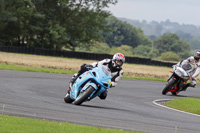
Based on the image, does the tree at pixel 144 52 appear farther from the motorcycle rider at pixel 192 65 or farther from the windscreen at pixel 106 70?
the windscreen at pixel 106 70

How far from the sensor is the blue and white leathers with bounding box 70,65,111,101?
12023mm

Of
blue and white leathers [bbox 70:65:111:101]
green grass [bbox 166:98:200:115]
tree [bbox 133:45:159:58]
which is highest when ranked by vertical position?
blue and white leathers [bbox 70:65:111:101]

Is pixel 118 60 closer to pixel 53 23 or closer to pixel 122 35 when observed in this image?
pixel 53 23

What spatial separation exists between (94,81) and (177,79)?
7552 millimetres

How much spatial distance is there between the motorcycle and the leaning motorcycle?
6958 millimetres

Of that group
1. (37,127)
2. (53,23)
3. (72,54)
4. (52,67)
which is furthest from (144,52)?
(37,127)

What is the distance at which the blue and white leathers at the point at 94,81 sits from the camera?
12023mm

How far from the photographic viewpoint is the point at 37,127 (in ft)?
25.9

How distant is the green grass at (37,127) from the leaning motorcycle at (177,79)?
1066cm

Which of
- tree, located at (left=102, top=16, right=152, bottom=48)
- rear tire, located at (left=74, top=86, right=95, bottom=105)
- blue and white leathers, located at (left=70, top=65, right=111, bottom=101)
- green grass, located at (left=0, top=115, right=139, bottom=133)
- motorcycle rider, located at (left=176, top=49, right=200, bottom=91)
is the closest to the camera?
green grass, located at (left=0, top=115, right=139, bottom=133)

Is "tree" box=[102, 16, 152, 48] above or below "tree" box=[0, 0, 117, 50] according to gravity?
below

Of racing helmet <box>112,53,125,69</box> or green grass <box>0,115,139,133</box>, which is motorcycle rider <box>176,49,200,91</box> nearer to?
racing helmet <box>112,53,125,69</box>

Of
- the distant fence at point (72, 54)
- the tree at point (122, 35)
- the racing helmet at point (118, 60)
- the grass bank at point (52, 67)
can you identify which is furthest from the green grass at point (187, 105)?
the tree at point (122, 35)

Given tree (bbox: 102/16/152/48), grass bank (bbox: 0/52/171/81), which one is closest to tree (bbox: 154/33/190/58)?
tree (bbox: 102/16/152/48)
